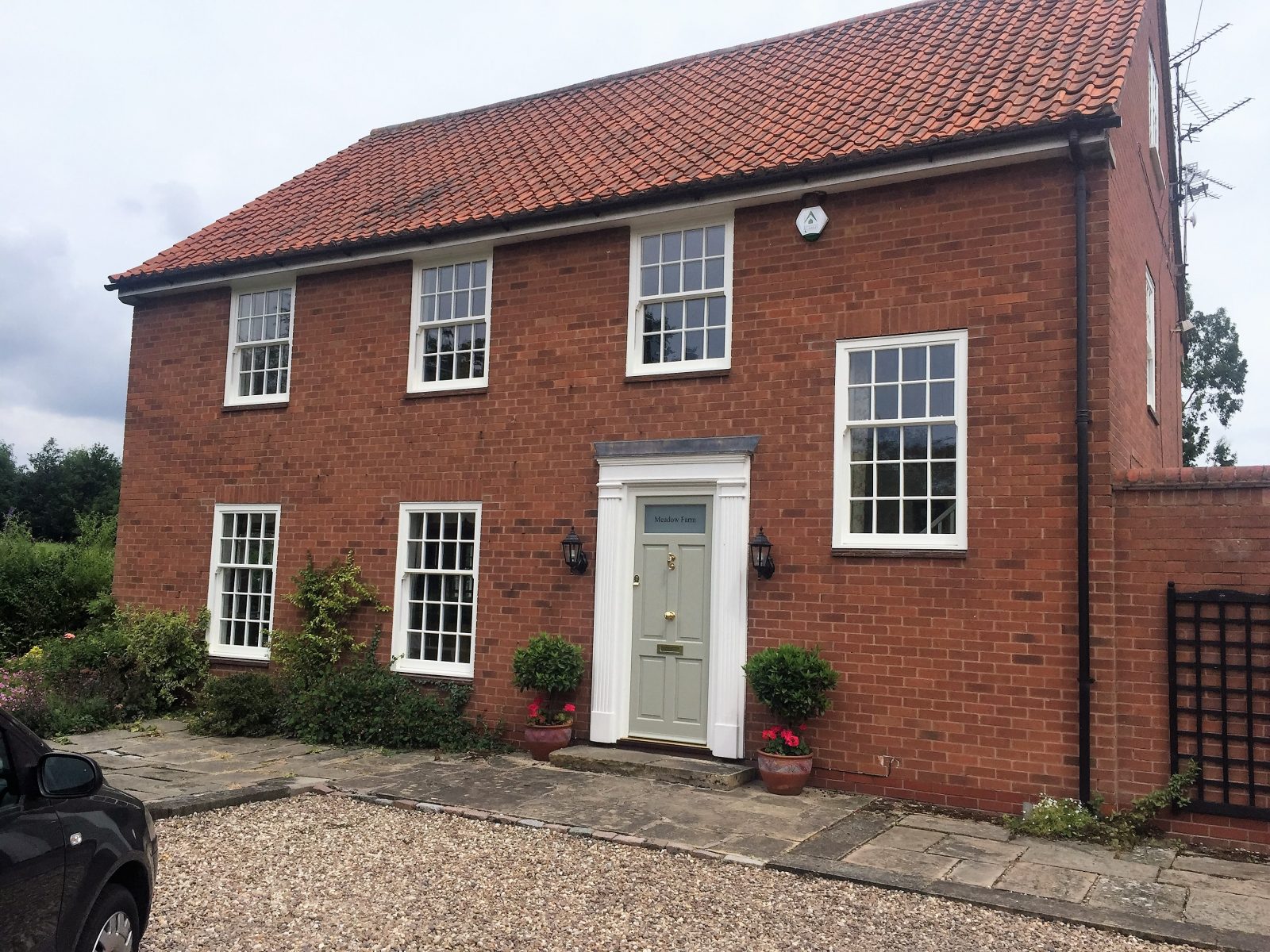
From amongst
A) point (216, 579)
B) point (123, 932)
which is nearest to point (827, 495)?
point (123, 932)

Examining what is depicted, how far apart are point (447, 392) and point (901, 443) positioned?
5109mm

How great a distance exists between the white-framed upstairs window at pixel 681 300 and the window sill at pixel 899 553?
214 centimetres

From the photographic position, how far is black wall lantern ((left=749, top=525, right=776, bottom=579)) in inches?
346

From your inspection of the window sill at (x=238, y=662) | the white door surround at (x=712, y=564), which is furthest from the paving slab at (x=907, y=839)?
the window sill at (x=238, y=662)

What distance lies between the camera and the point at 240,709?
35.4ft

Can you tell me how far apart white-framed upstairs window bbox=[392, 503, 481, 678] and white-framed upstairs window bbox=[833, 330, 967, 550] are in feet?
13.6

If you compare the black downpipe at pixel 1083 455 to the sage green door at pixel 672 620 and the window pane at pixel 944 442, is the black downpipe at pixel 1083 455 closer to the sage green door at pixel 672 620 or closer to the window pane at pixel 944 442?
the window pane at pixel 944 442

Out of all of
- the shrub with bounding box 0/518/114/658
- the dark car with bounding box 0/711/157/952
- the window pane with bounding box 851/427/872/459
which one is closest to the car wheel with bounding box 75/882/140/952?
the dark car with bounding box 0/711/157/952

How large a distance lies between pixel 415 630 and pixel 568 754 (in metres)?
2.72

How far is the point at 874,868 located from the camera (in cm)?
621

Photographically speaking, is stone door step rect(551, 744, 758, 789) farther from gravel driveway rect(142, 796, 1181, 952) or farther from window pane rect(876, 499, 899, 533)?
window pane rect(876, 499, 899, 533)

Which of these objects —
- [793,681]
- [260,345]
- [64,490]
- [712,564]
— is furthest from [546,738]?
[64,490]

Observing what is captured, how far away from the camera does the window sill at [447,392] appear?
10875mm

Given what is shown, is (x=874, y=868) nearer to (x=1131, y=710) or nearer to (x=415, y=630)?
(x=1131, y=710)
